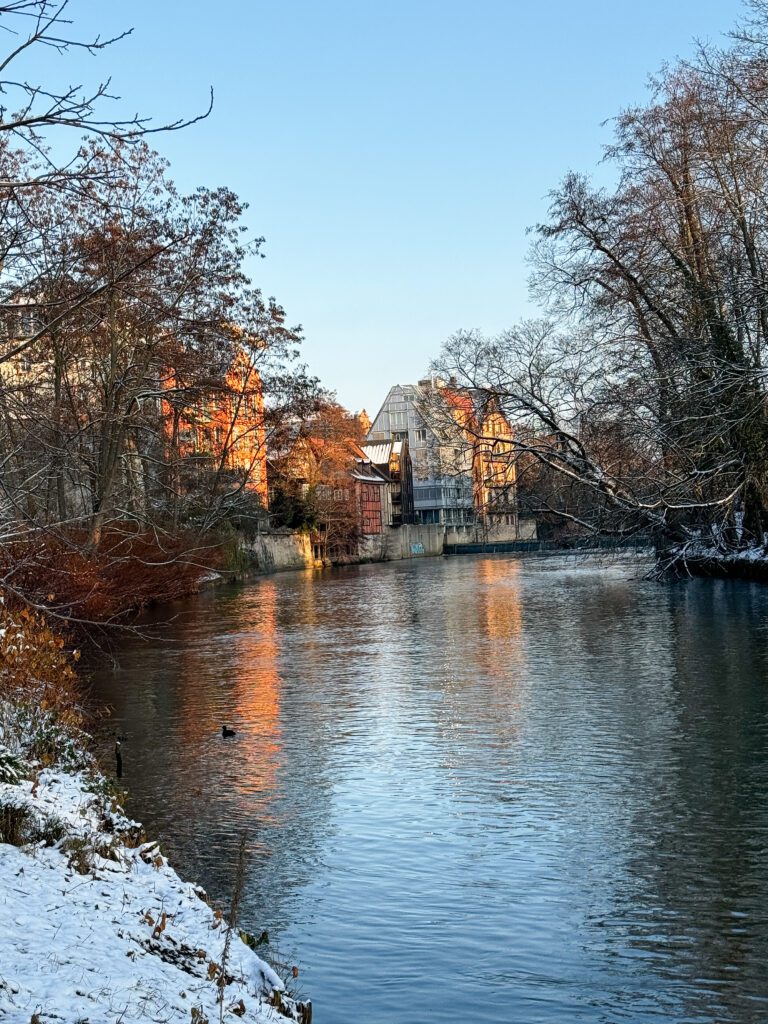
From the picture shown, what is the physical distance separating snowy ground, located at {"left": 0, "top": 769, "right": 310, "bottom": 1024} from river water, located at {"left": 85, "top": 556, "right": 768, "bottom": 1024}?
882 mm

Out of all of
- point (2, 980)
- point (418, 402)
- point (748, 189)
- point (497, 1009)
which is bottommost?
point (497, 1009)

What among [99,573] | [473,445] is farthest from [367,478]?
[99,573]

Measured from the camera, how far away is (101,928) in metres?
5.50

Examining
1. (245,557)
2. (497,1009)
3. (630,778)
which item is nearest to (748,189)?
(630,778)

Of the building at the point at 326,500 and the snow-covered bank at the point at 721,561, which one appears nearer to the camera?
the snow-covered bank at the point at 721,561

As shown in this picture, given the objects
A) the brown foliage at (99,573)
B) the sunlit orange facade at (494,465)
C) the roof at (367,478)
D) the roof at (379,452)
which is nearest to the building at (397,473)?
the roof at (379,452)

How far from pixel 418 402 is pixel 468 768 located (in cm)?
2073

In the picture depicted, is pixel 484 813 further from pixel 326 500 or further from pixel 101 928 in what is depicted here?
pixel 326 500

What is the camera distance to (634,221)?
31531 mm

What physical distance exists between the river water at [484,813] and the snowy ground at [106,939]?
882 millimetres

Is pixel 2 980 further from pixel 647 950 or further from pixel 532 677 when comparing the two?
pixel 532 677

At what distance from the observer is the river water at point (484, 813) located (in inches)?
263

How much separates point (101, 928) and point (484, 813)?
Answer: 17.4 feet

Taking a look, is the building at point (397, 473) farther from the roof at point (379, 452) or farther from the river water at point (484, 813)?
the river water at point (484, 813)
